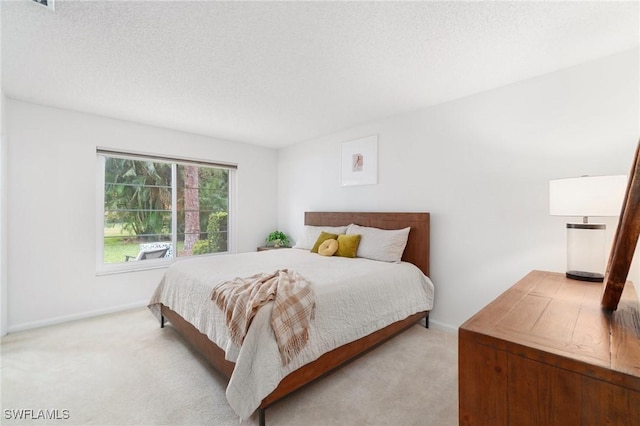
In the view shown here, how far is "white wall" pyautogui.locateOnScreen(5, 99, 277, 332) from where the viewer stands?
286 centimetres

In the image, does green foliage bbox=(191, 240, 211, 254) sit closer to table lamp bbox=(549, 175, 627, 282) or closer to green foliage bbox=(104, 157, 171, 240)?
green foliage bbox=(104, 157, 171, 240)

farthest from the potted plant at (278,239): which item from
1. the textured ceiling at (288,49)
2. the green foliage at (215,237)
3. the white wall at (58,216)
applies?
the textured ceiling at (288,49)

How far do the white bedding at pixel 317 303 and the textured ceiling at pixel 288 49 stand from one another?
5.71ft

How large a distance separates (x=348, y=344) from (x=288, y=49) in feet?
7.44

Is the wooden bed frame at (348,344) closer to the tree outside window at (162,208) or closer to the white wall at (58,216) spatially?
the white wall at (58,216)

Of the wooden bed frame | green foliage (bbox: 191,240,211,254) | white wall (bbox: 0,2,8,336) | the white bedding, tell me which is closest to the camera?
the white bedding

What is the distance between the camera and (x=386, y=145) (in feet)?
11.4

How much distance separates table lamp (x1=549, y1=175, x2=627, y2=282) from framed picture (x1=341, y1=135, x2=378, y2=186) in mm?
1977

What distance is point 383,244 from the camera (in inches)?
120

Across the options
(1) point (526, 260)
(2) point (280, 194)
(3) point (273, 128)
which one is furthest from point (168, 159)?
(1) point (526, 260)

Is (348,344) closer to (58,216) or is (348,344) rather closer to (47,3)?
(47,3)

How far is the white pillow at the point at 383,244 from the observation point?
117 inches

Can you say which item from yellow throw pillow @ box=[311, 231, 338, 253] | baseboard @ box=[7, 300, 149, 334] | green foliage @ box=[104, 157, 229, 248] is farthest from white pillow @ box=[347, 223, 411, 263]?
baseboard @ box=[7, 300, 149, 334]

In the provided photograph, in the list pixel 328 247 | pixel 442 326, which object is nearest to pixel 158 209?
pixel 328 247
